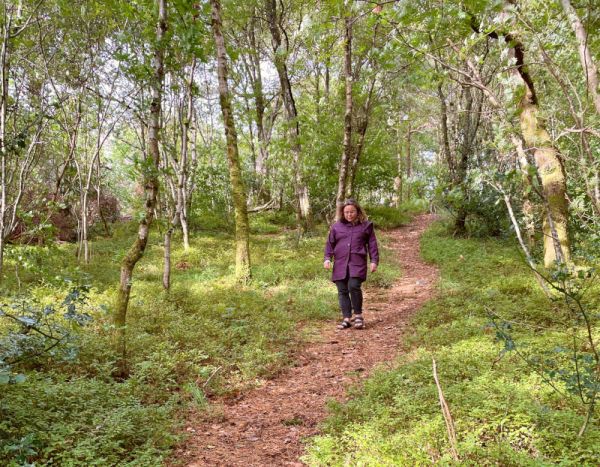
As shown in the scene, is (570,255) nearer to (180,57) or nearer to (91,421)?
(91,421)

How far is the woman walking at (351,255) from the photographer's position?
7062mm

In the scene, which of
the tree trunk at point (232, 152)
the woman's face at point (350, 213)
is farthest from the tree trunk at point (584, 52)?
the tree trunk at point (232, 152)

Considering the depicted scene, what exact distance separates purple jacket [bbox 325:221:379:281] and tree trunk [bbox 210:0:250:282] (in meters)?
3.07

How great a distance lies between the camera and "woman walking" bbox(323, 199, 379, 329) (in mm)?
7062

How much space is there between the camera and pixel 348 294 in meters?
7.28

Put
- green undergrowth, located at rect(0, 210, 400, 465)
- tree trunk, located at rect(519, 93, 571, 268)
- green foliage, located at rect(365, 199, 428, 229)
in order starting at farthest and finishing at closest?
green foliage, located at rect(365, 199, 428, 229) < tree trunk, located at rect(519, 93, 571, 268) < green undergrowth, located at rect(0, 210, 400, 465)

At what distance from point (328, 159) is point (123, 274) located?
13498 mm

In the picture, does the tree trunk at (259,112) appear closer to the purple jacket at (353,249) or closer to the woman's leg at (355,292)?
the purple jacket at (353,249)

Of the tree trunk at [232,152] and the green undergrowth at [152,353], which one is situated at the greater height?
the tree trunk at [232,152]

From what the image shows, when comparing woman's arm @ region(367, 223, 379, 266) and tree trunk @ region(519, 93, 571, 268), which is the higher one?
tree trunk @ region(519, 93, 571, 268)

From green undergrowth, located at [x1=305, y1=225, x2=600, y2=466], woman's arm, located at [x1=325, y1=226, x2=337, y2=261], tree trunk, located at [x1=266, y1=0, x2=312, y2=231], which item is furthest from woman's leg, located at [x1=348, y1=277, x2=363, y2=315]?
tree trunk, located at [x1=266, y1=0, x2=312, y2=231]

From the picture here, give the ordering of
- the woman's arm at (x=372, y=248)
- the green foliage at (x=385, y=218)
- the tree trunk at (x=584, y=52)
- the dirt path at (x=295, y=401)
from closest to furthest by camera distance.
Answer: the tree trunk at (x=584, y=52)
the dirt path at (x=295, y=401)
the woman's arm at (x=372, y=248)
the green foliage at (x=385, y=218)

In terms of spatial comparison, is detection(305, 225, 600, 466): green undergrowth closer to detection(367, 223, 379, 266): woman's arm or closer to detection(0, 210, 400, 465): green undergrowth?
detection(367, 223, 379, 266): woman's arm

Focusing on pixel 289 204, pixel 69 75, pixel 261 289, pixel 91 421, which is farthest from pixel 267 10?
pixel 91 421
